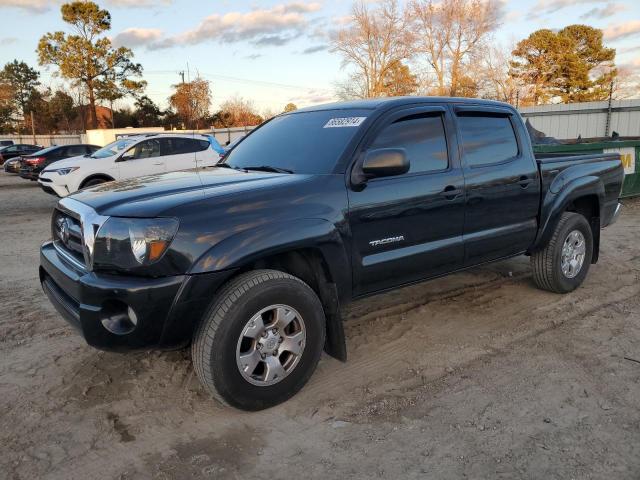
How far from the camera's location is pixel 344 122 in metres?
3.69

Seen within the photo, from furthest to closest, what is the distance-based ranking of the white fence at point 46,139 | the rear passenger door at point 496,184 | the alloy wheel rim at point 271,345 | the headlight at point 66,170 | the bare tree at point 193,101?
the bare tree at point 193,101
the white fence at point 46,139
the headlight at point 66,170
the rear passenger door at point 496,184
the alloy wheel rim at point 271,345

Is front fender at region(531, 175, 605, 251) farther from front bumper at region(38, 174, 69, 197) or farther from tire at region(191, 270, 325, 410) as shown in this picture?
front bumper at region(38, 174, 69, 197)

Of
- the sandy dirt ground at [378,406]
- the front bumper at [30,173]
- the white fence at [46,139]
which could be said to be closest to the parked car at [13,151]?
the white fence at [46,139]

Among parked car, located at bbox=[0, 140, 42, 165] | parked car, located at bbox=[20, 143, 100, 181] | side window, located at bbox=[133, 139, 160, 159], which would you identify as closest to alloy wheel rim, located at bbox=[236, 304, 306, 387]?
side window, located at bbox=[133, 139, 160, 159]

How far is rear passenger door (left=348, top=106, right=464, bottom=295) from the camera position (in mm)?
3416

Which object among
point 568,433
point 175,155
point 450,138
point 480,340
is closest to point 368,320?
point 480,340

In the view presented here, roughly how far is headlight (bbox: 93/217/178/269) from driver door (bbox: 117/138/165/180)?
9230 mm

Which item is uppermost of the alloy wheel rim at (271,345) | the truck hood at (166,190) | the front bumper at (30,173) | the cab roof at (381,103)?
the cab roof at (381,103)

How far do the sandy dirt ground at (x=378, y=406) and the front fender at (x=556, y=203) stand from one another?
0.65 metres

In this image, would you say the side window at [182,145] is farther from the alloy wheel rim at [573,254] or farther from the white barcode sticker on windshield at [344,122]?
the alloy wheel rim at [573,254]

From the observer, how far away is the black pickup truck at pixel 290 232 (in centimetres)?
275

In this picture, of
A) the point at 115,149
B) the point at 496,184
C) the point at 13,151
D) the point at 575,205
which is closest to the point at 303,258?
the point at 496,184

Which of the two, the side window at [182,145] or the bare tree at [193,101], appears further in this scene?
the bare tree at [193,101]

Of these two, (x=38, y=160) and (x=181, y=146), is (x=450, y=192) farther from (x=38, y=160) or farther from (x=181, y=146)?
(x=38, y=160)
